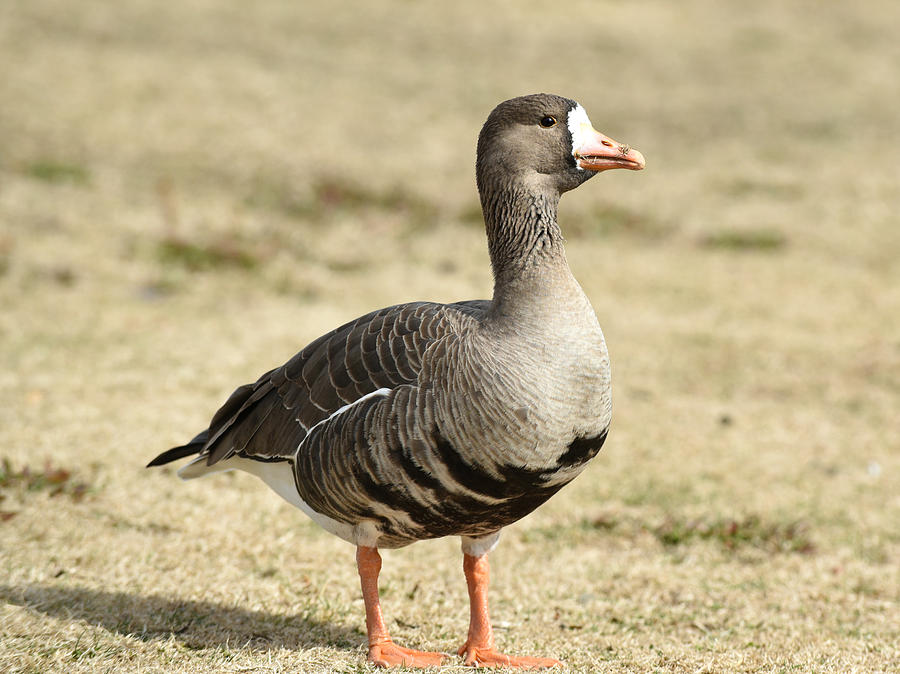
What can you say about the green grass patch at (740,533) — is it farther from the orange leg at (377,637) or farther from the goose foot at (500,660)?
the orange leg at (377,637)

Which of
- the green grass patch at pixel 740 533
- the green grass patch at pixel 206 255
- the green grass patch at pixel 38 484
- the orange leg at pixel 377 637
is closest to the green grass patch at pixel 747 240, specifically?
the green grass patch at pixel 206 255

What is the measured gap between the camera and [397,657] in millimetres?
5035

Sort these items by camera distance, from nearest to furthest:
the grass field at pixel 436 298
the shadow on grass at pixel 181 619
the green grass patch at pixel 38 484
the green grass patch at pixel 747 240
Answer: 1. the shadow on grass at pixel 181 619
2. the grass field at pixel 436 298
3. the green grass patch at pixel 38 484
4. the green grass patch at pixel 747 240

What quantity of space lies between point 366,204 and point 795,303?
22.1 feet

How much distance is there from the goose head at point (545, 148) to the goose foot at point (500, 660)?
7.85ft

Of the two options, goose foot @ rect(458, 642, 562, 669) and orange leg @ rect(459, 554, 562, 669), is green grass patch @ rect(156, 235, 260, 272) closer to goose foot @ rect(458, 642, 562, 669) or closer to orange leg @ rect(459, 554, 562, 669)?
orange leg @ rect(459, 554, 562, 669)

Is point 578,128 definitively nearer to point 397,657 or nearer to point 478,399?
point 478,399

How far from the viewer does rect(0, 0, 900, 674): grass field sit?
20.1ft

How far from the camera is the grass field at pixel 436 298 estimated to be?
6.12 m

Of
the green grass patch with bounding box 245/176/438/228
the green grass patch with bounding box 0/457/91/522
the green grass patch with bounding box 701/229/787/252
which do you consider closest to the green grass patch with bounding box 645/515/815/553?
the green grass patch with bounding box 0/457/91/522

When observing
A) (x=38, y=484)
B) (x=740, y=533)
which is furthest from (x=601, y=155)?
(x=38, y=484)

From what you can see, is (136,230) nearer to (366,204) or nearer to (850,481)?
(366,204)

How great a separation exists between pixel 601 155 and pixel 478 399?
1.37m

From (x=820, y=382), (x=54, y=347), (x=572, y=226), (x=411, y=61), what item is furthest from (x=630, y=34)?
(x=54, y=347)
